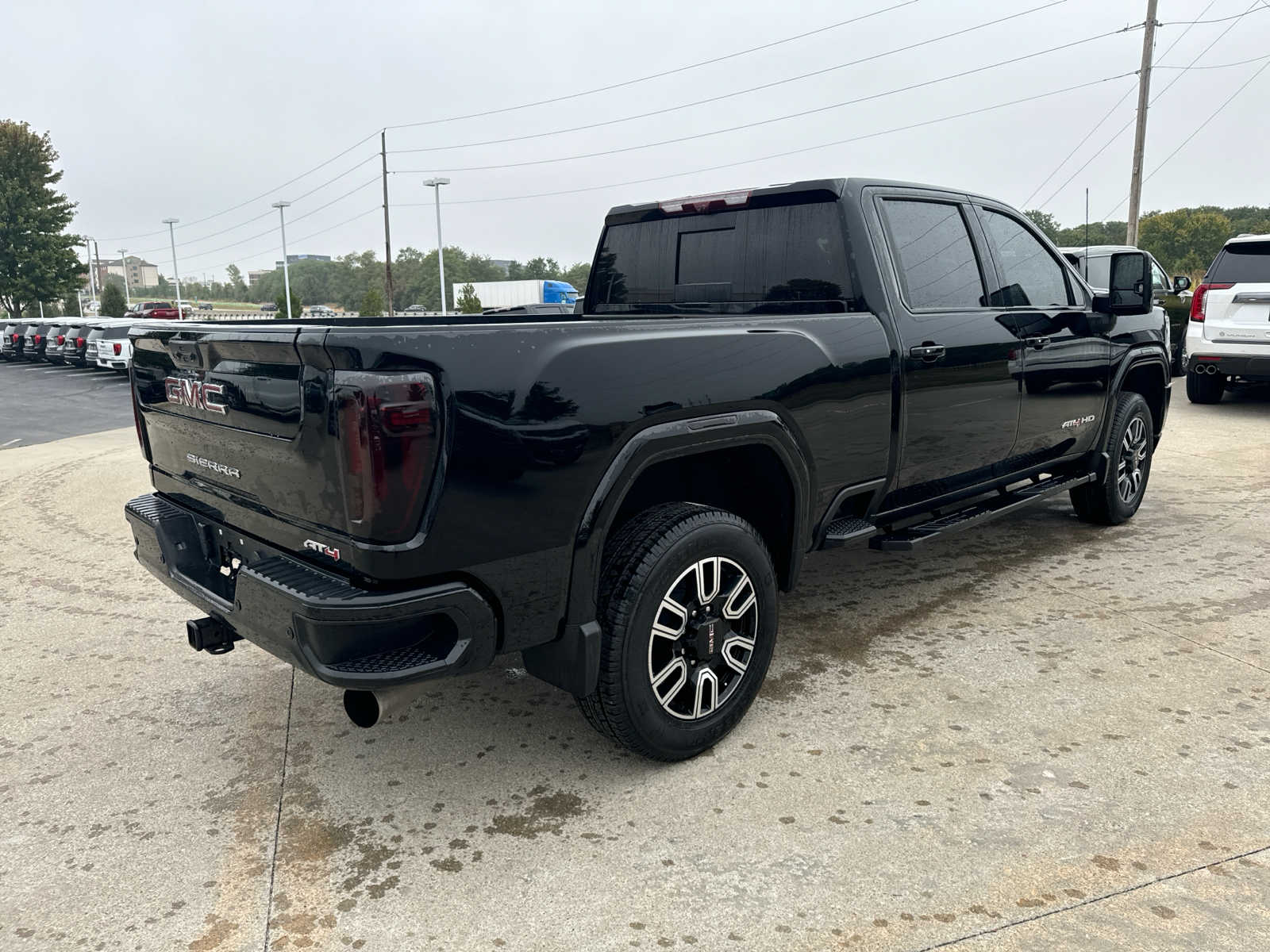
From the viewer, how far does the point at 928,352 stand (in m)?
3.84

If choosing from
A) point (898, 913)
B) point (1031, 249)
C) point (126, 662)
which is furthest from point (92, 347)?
point (898, 913)

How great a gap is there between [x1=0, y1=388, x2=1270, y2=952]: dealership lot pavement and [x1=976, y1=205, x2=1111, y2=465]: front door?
893 millimetres

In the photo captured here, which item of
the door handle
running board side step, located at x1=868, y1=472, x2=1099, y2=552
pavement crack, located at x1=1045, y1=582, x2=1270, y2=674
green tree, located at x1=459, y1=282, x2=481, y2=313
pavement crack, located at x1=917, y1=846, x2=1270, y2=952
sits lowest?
pavement crack, located at x1=917, y1=846, x2=1270, y2=952

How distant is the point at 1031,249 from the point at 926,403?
1.58 m

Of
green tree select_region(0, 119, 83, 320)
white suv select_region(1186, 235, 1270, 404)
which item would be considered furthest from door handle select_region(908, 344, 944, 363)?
green tree select_region(0, 119, 83, 320)

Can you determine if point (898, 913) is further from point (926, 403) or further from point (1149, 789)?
point (926, 403)

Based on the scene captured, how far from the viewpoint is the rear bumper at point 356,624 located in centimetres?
235

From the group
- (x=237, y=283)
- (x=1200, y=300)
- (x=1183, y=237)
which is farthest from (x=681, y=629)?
(x=237, y=283)

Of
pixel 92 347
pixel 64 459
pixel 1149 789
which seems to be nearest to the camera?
pixel 1149 789

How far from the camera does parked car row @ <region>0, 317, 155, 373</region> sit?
23.0 metres

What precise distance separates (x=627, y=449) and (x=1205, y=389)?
11232 mm

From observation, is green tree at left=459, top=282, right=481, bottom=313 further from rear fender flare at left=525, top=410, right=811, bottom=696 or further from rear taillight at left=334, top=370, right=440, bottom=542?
rear taillight at left=334, top=370, right=440, bottom=542

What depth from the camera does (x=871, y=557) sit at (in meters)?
5.49

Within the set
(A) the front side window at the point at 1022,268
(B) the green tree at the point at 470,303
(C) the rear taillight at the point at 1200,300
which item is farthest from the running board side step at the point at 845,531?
(B) the green tree at the point at 470,303
